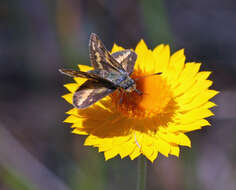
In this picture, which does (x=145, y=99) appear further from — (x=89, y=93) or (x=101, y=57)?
(x=89, y=93)

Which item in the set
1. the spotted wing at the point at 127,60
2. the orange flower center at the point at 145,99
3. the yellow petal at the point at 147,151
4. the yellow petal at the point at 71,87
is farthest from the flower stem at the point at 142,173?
the yellow petal at the point at 71,87

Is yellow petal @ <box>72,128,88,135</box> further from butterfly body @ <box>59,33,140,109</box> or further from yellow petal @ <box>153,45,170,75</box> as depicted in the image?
yellow petal @ <box>153,45,170,75</box>

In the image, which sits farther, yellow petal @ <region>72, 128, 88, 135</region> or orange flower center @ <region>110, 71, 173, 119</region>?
orange flower center @ <region>110, 71, 173, 119</region>

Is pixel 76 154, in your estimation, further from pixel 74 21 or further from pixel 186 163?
pixel 74 21

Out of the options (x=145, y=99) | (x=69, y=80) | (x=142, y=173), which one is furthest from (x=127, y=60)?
(x=69, y=80)

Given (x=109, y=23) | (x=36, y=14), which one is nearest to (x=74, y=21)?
(x=109, y=23)

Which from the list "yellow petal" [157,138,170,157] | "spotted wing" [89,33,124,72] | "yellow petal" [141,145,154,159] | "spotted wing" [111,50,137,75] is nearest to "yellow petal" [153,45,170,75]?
"spotted wing" [111,50,137,75]
